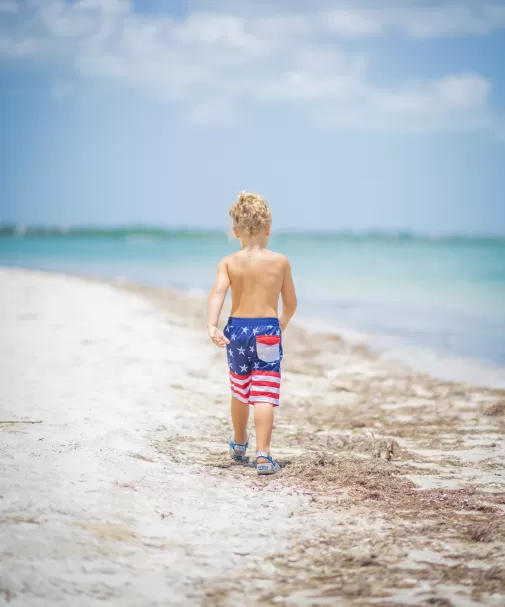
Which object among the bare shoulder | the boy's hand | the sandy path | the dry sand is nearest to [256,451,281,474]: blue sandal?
the dry sand

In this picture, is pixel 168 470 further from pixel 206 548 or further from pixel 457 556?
pixel 457 556

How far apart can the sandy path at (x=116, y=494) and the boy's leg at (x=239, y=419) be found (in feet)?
1.16

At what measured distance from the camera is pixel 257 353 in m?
3.70

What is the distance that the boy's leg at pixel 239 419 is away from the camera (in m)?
3.84

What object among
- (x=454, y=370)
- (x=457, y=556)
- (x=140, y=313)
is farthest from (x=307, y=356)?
(x=457, y=556)

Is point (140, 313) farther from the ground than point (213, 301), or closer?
closer

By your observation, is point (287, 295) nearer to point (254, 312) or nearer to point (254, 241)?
point (254, 312)

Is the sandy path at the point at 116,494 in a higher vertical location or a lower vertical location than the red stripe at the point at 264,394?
lower

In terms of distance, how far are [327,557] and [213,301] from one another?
1.71m

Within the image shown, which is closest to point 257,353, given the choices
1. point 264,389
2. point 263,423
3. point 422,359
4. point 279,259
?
point 264,389

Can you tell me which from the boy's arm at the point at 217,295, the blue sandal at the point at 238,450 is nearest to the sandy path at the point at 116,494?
the blue sandal at the point at 238,450

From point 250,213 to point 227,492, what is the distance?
1.59 m

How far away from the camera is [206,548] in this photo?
8.37ft

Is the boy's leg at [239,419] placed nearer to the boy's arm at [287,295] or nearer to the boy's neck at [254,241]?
the boy's arm at [287,295]
